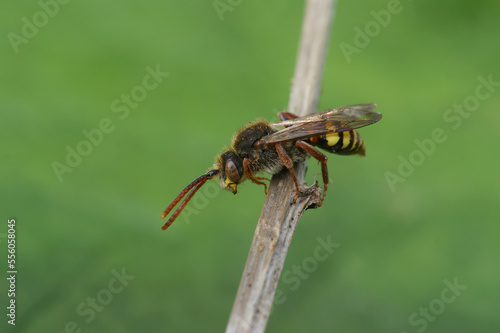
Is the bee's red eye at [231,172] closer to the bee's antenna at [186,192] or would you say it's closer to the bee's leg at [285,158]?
the bee's antenna at [186,192]

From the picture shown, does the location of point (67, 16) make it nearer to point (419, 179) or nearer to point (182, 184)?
point (182, 184)

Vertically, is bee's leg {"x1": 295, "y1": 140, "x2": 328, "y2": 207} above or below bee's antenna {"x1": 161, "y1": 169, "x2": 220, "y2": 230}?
above

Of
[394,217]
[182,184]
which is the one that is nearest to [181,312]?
[182,184]

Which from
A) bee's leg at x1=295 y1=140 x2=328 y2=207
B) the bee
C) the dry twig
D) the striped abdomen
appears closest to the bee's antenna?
Result: the bee

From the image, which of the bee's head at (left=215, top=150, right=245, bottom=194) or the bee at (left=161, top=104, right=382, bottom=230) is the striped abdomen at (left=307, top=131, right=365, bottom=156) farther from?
the bee's head at (left=215, top=150, right=245, bottom=194)

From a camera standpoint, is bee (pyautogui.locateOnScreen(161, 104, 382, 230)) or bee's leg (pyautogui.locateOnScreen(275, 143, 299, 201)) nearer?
bee's leg (pyautogui.locateOnScreen(275, 143, 299, 201))

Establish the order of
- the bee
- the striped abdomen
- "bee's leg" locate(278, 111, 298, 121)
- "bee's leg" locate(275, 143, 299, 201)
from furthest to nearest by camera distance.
A: "bee's leg" locate(278, 111, 298, 121) → the striped abdomen → the bee → "bee's leg" locate(275, 143, 299, 201)
